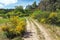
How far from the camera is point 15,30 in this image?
1046 inches

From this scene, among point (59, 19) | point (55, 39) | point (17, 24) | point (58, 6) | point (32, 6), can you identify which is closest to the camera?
point (55, 39)

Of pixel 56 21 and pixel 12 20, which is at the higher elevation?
pixel 12 20

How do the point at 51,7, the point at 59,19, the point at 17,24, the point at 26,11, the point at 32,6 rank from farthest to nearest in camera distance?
the point at 32,6 < the point at 26,11 < the point at 51,7 < the point at 59,19 < the point at 17,24

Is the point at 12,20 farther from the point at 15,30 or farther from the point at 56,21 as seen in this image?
the point at 56,21

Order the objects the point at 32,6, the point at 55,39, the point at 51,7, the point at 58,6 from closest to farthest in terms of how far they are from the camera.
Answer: the point at 55,39 < the point at 58,6 < the point at 51,7 < the point at 32,6

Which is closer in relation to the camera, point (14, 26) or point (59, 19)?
point (14, 26)

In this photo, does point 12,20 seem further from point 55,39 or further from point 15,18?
point 55,39

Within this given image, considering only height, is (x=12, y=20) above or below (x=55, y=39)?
above

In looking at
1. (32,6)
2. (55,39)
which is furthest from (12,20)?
(32,6)

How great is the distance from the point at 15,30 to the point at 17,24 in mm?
2762

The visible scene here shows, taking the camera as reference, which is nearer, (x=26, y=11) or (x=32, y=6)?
(x=26, y=11)

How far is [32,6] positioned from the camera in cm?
18512

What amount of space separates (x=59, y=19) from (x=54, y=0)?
26584 mm

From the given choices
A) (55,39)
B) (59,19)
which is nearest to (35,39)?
(55,39)
